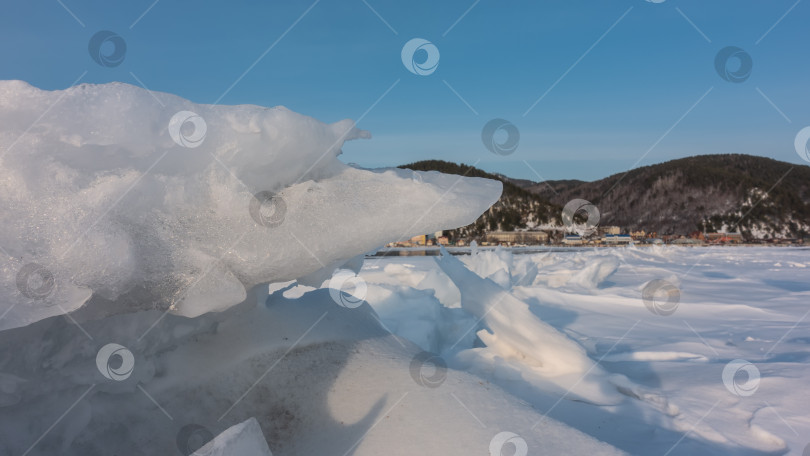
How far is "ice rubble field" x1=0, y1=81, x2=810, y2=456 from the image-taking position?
1.74m

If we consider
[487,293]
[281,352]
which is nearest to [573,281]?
[487,293]

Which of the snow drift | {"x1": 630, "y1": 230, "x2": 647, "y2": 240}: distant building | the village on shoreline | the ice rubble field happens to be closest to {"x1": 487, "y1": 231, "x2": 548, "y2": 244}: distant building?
the village on shoreline

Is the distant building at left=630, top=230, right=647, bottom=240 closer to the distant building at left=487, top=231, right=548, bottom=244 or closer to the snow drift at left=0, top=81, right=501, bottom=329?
the distant building at left=487, top=231, right=548, bottom=244

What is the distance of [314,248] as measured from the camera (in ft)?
7.13

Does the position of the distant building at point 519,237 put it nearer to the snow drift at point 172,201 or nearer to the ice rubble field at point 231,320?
the ice rubble field at point 231,320

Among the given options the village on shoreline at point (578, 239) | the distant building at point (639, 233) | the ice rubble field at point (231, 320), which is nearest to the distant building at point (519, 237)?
the village on shoreline at point (578, 239)

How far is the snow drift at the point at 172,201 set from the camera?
1.67 metres

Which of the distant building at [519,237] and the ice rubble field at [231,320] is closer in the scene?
the ice rubble field at [231,320]

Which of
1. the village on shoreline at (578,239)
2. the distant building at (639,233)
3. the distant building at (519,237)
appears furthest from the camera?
the distant building at (639,233)

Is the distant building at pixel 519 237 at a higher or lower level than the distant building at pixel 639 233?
lower

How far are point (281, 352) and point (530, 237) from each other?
8808 cm

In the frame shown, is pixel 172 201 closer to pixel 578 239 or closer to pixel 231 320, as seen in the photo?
pixel 231 320

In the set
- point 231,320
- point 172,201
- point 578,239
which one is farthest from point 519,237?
point 172,201

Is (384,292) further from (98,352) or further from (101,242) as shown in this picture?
(101,242)
